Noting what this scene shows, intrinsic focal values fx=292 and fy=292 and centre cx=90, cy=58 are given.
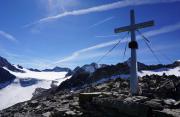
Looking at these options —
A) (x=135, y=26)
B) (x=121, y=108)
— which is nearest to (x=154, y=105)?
(x=121, y=108)

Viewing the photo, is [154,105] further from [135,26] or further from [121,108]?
[135,26]

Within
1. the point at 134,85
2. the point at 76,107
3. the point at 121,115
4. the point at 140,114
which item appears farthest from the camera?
the point at 134,85

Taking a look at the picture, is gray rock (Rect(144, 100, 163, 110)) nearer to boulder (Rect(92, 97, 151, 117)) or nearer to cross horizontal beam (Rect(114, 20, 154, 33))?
boulder (Rect(92, 97, 151, 117))

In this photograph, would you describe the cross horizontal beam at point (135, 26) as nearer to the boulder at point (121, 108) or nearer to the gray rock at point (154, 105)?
the boulder at point (121, 108)

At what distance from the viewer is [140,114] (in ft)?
50.9

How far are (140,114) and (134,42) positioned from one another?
8850 mm

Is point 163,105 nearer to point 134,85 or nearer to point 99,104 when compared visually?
point 99,104

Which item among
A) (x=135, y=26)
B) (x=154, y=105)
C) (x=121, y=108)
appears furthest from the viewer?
(x=135, y=26)

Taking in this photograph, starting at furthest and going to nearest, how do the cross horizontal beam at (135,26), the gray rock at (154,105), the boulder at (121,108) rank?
the cross horizontal beam at (135,26) < the boulder at (121,108) < the gray rock at (154,105)

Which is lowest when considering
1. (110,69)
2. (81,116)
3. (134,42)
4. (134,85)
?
(81,116)

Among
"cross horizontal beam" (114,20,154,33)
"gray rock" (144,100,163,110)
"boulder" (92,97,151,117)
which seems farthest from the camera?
"cross horizontal beam" (114,20,154,33)

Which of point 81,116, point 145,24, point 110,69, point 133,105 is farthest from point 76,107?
point 110,69

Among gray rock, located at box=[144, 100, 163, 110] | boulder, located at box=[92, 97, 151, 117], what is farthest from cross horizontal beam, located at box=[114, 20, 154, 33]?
gray rock, located at box=[144, 100, 163, 110]

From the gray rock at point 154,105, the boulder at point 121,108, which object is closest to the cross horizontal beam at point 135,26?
the boulder at point 121,108
